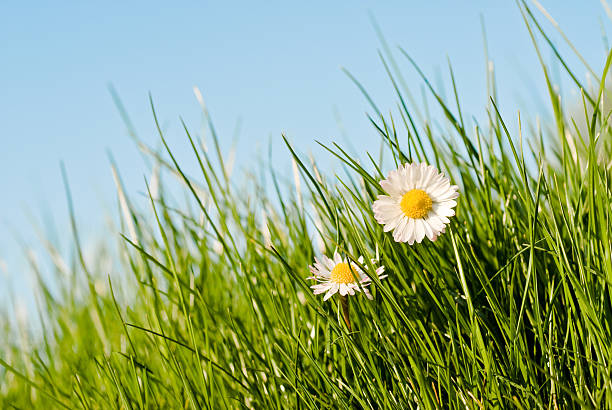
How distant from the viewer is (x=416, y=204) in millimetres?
924

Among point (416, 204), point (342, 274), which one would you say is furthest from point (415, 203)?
point (342, 274)

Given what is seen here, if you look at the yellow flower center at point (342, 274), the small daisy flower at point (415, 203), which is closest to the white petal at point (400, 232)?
the small daisy flower at point (415, 203)

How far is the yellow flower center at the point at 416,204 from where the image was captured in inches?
36.4

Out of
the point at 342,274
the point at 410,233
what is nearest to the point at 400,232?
the point at 410,233

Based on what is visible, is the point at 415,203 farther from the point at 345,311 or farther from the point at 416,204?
the point at 345,311

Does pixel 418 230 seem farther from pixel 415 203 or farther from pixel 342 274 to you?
pixel 342 274

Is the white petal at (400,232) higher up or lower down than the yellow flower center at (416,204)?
lower down

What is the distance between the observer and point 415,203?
36.5 inches

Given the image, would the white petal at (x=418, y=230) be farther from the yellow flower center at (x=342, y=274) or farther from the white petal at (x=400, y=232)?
the yellow flower center at (x=342, y=274)

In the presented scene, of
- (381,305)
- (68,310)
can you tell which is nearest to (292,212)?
(381,305)

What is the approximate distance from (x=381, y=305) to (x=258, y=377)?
305 millimetres

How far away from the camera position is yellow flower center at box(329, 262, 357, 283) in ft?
3.14

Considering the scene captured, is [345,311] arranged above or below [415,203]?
below

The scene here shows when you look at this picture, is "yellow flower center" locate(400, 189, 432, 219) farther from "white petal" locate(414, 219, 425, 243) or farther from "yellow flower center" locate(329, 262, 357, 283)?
"yellow flower center" locate(329, 262, 357, 283)
